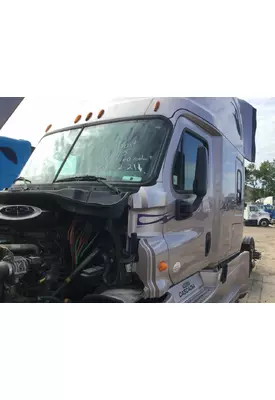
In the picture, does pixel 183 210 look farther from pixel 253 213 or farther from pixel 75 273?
pixel 253 213

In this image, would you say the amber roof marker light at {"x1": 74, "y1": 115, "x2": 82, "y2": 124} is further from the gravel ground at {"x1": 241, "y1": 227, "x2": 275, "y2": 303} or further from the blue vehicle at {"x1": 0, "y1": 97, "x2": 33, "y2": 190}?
the gravel ground at {"x1": 241, "y1": 227, "x2": 275, "y2": 303}


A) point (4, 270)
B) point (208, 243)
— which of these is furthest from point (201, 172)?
point (4, 270)

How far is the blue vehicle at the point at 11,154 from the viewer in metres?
2.69

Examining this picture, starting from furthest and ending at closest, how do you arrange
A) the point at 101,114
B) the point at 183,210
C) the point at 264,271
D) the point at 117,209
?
1. the point at 264,271
2. the point at 101,114
3. the point at 183,210
4. the point at 117,209

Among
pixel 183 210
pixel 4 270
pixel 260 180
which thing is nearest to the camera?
pixel 4 270

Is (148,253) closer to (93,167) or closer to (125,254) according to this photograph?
(125,254)

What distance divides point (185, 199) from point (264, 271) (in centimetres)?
141

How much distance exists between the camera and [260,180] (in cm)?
312

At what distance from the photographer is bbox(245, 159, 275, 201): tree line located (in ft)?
9.25

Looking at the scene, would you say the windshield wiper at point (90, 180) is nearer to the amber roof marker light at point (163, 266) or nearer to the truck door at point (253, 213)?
the amber roof marker light at point (163, 266)

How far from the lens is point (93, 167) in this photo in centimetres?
249

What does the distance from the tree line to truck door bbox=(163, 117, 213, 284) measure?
516 millimetres

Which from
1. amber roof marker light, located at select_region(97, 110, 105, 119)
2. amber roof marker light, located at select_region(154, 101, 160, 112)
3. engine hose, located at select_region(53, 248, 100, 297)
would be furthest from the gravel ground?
amber roof marker light, located at select_region(97, 110, 105, 119)

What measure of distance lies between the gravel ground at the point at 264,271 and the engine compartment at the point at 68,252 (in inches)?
50.6
